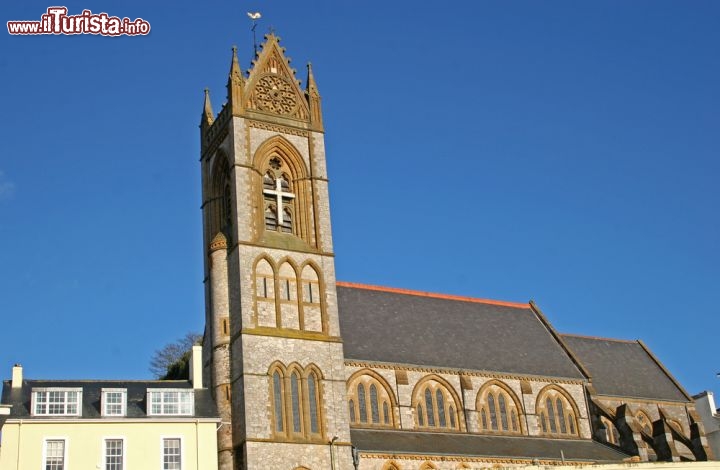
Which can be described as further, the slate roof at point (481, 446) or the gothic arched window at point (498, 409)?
the gothic arched window at point (498, 409)

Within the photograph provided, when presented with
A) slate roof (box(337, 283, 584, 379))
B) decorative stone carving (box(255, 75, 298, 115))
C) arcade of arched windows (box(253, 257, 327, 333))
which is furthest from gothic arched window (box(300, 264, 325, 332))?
decorative stone carving (box(255, 75, 298, 115))

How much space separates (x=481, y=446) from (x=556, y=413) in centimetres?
A: 792

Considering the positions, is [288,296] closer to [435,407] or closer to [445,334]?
[435,407]

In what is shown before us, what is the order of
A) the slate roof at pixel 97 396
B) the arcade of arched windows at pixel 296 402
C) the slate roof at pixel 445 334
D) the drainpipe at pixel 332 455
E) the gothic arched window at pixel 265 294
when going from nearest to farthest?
the slate roof at pixel 97 396, the drainpipe at pixel 332 455, the arcade of arched windows at pixel 296 402, the gothic arched window at pixel 265 294, the slate roof at pixel 445 334

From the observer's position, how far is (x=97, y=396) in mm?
49188

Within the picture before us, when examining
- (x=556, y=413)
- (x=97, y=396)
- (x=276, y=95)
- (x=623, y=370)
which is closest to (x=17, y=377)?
(x=97, y=396)

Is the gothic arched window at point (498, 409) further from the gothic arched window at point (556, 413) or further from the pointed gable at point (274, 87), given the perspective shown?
the pointed gable at point (274, 87)

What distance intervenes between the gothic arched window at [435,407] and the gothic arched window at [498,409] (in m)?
1.84

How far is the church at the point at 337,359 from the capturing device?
52.5 metres

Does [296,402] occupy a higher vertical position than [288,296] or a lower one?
lower

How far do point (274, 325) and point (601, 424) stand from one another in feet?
73.1

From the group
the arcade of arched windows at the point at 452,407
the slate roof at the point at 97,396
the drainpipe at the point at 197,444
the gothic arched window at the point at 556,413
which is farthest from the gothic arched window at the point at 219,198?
the gothic arched window at the point at 556,413

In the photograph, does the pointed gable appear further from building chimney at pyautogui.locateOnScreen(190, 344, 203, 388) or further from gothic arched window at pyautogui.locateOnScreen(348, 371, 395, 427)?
gothic arched window at pyautogui.locateOnScreen(348, 371, 395, 427)

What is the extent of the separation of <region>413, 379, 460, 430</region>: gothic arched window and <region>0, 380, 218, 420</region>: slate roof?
12.6 meters
